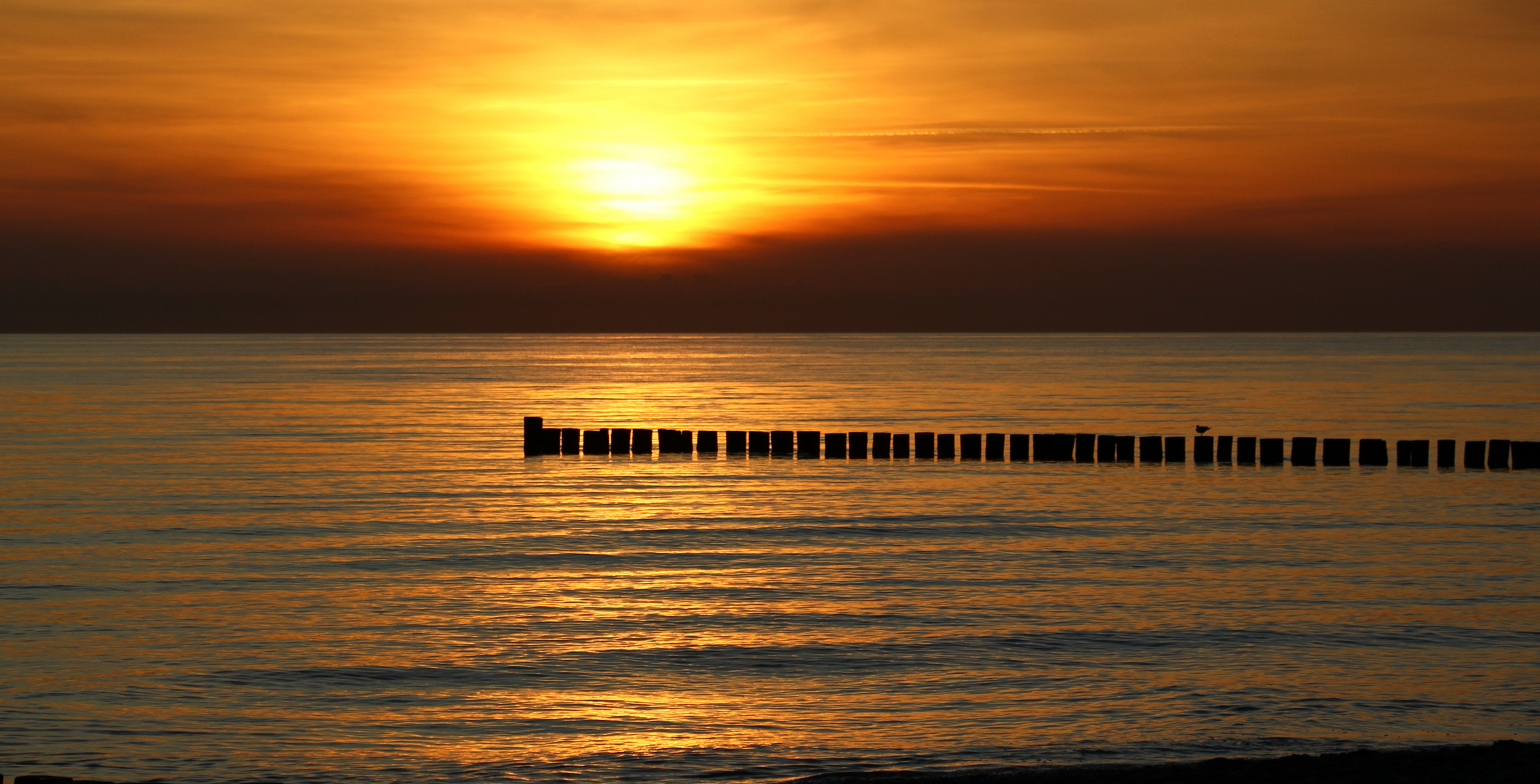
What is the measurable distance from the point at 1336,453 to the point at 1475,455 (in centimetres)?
338

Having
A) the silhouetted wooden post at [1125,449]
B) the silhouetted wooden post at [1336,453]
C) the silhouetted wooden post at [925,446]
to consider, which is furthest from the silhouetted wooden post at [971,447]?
the silhouetted wooden post at [1336,453]

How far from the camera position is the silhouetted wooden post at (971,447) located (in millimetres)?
37719

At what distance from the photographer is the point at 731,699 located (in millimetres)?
12766

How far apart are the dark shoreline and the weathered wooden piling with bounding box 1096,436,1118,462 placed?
2639cm

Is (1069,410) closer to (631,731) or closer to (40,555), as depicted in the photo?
(40,555)

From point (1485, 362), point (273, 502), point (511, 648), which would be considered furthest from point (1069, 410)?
point (1485, 362)

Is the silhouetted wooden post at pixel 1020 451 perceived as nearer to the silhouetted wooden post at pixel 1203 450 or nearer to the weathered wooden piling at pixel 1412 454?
the silhouetted wooden post at pixel 1203 450

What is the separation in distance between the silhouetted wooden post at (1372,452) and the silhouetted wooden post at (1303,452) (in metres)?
1.23

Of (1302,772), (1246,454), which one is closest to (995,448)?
(1246,454)

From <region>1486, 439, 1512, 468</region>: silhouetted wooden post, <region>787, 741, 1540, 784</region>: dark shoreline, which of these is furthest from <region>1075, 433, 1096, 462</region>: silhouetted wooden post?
<region>787, 741, 1540, 784</region>: dark shoreline

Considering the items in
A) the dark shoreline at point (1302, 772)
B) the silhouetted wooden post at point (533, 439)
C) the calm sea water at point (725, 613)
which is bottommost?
the calm sea water at point (725, 613)

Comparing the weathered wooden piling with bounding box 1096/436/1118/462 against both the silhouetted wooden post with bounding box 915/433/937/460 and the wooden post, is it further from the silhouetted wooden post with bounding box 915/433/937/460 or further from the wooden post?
the silhouetted wooden post with bounding box 915/433/937/460

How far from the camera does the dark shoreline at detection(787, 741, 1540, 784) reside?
9391 mm

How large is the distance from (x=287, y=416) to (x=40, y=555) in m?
35.2
